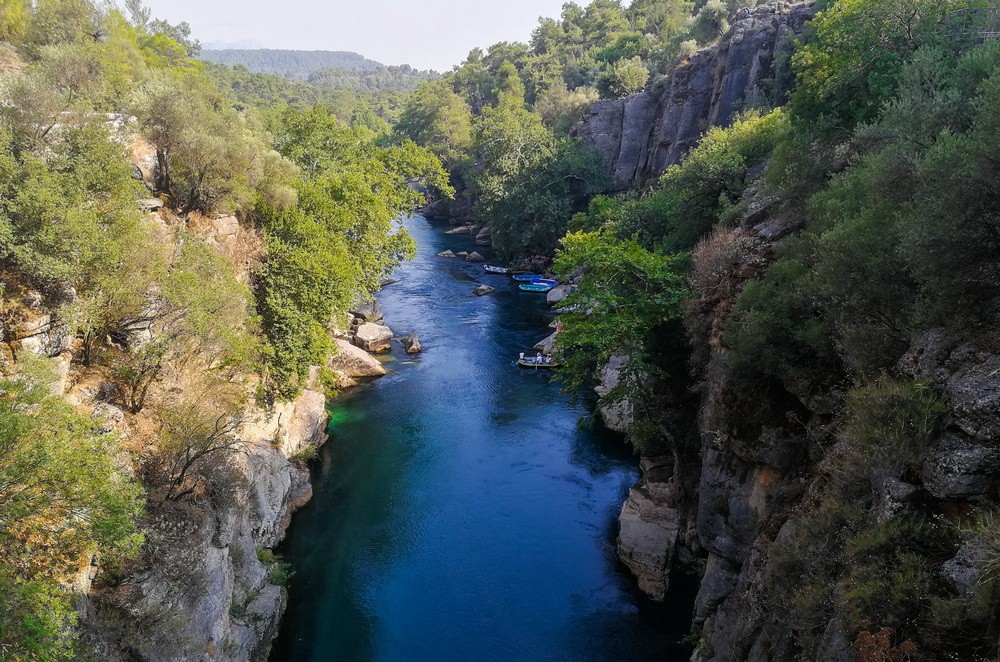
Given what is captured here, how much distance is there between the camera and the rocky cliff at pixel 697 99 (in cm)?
4259

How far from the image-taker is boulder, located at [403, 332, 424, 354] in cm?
3681

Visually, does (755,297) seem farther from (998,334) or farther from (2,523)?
(2,523)

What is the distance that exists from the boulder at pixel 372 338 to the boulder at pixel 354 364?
2.19m

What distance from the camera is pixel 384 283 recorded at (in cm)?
5034

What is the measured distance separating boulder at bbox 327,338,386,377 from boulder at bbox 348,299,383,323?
226 inches

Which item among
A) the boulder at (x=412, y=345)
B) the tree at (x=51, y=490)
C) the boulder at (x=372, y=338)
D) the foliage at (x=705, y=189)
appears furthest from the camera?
the boulder at (x=412, y=345)

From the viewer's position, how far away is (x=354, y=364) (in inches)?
1303

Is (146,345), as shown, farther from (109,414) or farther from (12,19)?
(12,19)

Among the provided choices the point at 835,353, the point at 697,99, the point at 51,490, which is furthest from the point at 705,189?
the point at 51,490

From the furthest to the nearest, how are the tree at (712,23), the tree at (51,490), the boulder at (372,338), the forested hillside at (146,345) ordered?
the tree at (712,23), the boulder at (372,338), the forested hillside at (146,345), the tree at (51,490)

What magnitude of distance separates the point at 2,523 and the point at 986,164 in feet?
53.0

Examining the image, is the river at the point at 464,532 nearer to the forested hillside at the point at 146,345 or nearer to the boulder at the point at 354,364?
the boulder at the point at 354,364

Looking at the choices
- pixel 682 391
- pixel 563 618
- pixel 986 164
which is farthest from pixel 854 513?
pixel 682 391

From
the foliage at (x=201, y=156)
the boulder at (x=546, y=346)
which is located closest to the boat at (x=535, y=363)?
the boulder at (x=546, y=346)
